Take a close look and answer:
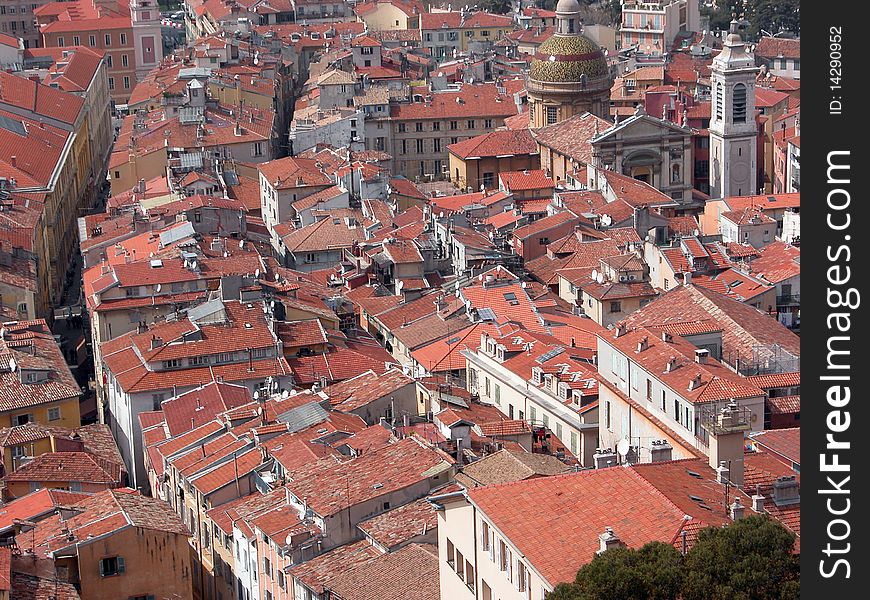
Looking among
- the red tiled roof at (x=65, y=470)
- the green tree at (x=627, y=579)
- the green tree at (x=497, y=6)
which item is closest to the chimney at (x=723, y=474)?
the green tree at (x=627, y=579)

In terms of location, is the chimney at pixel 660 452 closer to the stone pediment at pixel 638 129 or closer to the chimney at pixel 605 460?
the chimney at pixel 605 460

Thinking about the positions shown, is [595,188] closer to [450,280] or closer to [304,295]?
[450,280]

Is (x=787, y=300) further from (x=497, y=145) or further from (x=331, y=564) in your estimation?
(x=497, y=145)

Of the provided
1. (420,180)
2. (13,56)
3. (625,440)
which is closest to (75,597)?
(625,440)

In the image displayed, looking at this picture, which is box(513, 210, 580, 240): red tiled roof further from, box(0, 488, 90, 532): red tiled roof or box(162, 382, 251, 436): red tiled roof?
box(0, 488, 90, 532): red tiled roof

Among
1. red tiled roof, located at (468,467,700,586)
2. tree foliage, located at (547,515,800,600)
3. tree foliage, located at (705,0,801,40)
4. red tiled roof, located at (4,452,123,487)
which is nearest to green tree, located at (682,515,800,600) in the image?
tree foliage, located at (547,515,800,600)

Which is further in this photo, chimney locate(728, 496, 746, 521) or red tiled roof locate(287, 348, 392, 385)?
red tiled roof locate(287, 348, 392, 385)

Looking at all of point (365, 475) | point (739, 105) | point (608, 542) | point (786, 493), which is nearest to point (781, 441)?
point (786, 493)
